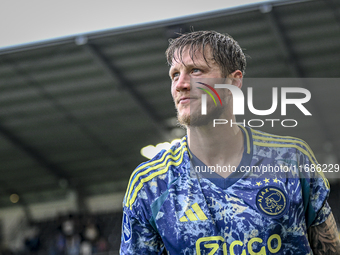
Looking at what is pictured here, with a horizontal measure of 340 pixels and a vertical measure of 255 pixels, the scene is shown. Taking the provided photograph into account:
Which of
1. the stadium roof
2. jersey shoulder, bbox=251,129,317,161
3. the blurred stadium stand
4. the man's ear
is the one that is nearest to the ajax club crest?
jersey shoulder, bbox=251,129,317,161

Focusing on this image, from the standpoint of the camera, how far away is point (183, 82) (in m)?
1.57

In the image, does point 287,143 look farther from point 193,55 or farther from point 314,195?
point 193,55

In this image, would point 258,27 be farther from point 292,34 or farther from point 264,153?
point 264,153

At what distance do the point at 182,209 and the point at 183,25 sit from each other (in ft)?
17.4

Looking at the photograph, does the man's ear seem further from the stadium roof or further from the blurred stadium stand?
the blurred stadium stand

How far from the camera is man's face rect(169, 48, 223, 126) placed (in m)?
1.54

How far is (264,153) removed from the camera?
5.40 ft

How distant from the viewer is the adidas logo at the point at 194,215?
1.47 metres

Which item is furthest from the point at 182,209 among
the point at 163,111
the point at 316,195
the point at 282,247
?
the point at 163,111

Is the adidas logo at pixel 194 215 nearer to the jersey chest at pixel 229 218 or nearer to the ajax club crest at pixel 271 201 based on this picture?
the jersey chest at pixel 229 218

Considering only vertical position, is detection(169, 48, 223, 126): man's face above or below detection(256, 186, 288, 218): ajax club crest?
above

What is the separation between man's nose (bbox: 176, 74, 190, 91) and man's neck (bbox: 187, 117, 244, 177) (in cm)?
20

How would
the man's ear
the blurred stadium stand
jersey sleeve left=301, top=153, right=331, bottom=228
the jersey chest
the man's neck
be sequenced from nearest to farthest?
the jersey chest
jersey sleeve left=301, top=153, right=331, bottom=228
the man's neck
the man's ear
the blurred stadium stand

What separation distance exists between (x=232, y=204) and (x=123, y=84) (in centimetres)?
729
